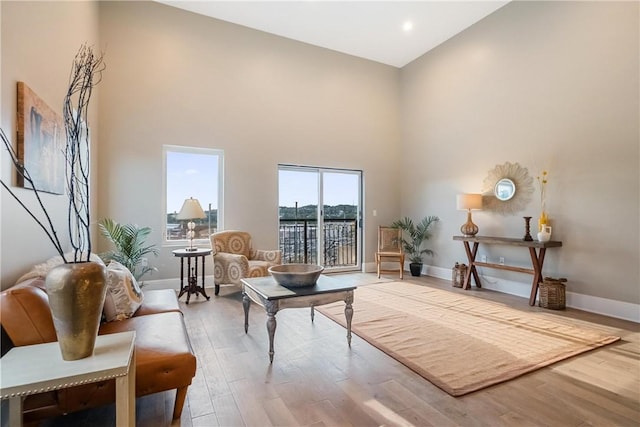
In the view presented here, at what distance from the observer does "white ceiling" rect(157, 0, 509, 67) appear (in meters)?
4.61

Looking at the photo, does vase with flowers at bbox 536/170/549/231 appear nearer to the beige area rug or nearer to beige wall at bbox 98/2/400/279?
the beige area rug

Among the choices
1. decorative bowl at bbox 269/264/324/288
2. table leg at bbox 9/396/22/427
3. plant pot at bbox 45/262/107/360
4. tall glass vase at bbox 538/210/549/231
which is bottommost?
table leg at bbox 9/396/22/427

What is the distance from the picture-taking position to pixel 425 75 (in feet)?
19.6

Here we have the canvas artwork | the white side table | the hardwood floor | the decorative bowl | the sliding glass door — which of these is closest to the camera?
the white side table

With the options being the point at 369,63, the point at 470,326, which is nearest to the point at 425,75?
the point at 369,63

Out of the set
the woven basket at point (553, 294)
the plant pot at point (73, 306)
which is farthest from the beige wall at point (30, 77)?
the woven basket at point (553, 294)

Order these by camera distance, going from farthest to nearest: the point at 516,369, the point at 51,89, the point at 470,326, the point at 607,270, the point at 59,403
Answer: the point at 607,270 < the point at 470,326 < the point at 51,89 < the point at 516,369 < the point at 59,403

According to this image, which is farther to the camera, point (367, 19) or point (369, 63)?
point (369, 63)

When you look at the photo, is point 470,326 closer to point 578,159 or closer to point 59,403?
point 578,159

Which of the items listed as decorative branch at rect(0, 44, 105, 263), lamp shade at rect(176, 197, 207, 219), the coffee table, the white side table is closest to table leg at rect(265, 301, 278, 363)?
the coffee table

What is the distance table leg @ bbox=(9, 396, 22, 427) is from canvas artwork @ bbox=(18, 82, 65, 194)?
131 cm

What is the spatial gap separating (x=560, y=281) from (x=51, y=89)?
5.61 metres

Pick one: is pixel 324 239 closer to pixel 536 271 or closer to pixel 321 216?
pixel 321 216

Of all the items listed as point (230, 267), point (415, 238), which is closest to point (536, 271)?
point (415, 238)
